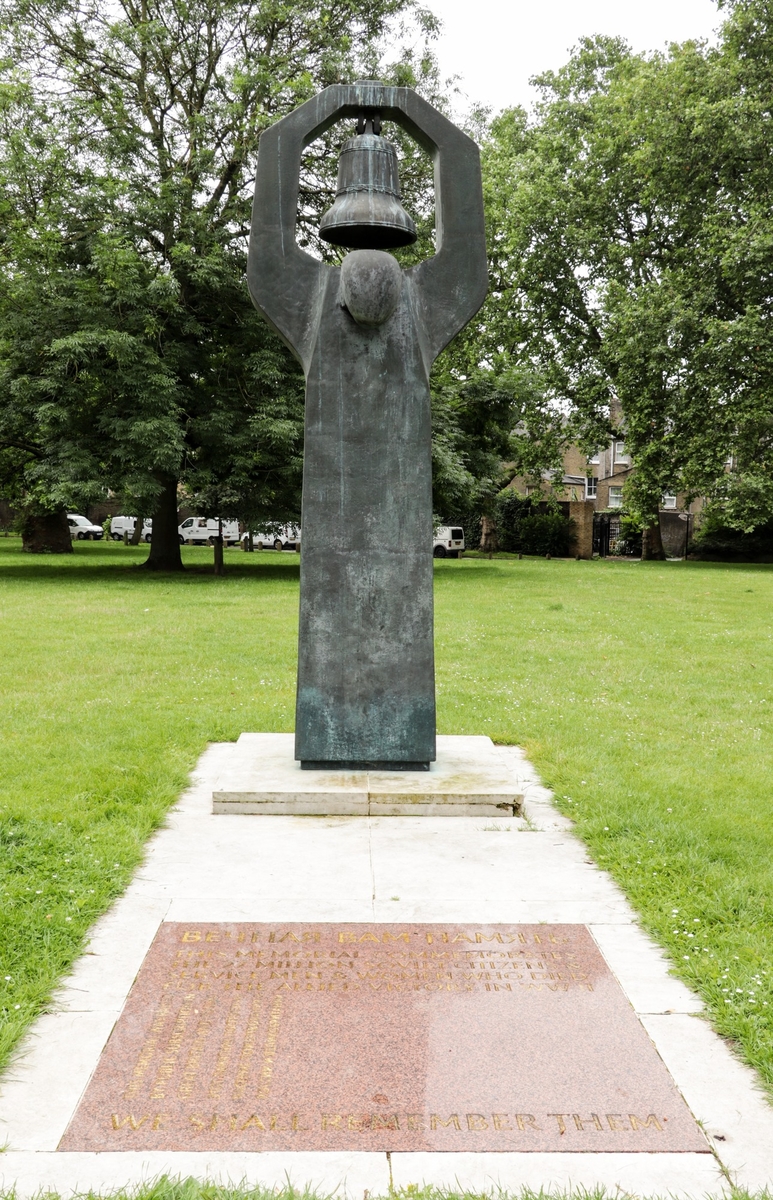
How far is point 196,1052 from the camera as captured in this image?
3045 mm

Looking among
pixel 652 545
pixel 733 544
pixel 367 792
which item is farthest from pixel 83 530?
pixel 367 792

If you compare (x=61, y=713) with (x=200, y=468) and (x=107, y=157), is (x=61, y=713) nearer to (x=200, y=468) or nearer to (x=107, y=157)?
(x=200, y=468)

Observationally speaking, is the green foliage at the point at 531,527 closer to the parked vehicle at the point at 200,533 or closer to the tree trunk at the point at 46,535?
the parked vehicle at the point at 200,533

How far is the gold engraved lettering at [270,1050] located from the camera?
2.85 metres

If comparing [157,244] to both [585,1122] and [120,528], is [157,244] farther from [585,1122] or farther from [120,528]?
[120,528]

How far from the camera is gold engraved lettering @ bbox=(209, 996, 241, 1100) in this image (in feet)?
9.36

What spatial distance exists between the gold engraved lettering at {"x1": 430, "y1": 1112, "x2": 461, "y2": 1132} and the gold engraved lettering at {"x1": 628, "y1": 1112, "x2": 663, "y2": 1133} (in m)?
0.49

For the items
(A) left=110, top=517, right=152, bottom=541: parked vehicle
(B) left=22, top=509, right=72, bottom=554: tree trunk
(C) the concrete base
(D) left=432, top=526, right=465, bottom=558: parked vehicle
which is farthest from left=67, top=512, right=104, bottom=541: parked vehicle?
(C) the concrete base

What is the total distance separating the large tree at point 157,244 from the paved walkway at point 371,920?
16.5 m

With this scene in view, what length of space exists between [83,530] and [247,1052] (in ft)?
178

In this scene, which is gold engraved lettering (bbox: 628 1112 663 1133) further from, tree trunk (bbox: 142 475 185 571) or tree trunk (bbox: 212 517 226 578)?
tree trunk (bbox: 142 475 185 571)

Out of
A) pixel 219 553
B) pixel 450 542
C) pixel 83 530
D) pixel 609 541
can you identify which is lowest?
pixel 219 553

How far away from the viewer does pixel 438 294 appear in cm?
590

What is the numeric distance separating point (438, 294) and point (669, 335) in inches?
1040
